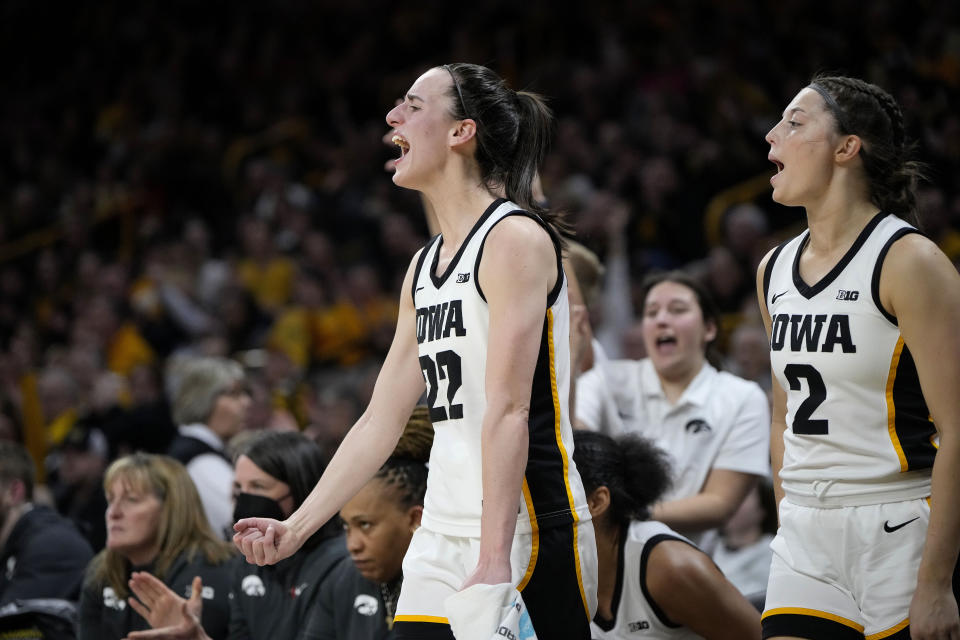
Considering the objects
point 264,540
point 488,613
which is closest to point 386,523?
point 264,540

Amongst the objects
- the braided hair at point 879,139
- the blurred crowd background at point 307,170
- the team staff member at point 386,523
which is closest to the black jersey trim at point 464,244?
the braided hair at point 879,139

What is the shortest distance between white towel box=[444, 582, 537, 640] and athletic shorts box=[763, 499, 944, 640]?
682mm

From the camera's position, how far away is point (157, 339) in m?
10.8

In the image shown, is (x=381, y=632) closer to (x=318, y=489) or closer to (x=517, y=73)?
(x=318, y=489)

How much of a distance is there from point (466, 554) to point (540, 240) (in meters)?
0.74

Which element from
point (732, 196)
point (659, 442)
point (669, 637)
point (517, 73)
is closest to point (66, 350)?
point (517, 73)

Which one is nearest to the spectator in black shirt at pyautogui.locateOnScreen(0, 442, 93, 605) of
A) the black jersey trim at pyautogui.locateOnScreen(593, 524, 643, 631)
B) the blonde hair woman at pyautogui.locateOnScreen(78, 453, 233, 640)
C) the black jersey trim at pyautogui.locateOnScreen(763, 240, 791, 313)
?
the blonde hair woman at pyautogui.locateOnScreen(78, 453, 233, 640)

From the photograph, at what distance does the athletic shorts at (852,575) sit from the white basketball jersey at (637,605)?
91 centimetres

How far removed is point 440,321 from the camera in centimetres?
293

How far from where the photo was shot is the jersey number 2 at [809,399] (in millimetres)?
2906

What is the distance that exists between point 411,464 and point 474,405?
3.81 feet

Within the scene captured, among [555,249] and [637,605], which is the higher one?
[555,249]

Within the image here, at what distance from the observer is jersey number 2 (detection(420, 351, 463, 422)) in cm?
289

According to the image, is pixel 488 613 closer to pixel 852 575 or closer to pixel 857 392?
pixel 852 575
